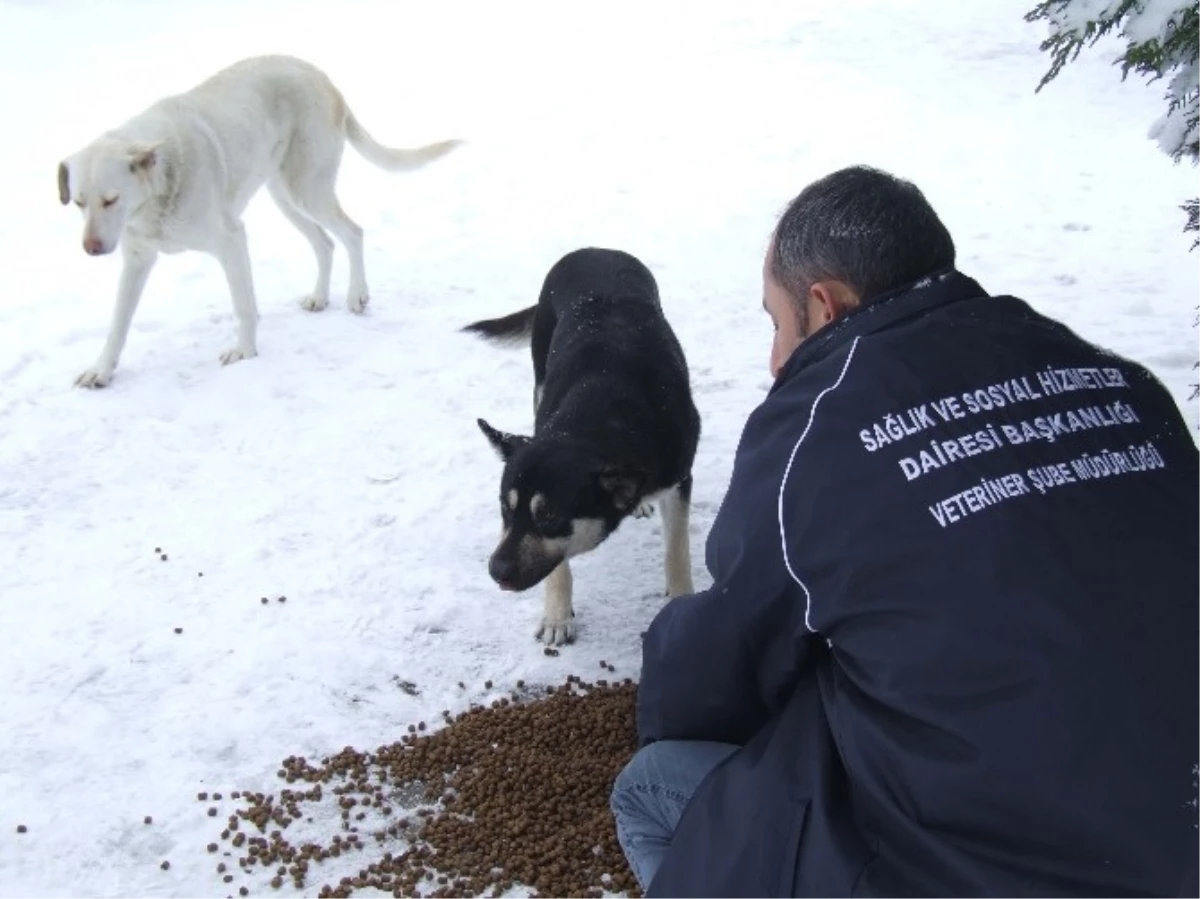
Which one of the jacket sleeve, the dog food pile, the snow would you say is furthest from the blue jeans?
the snow

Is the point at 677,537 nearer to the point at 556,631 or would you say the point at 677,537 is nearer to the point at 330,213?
the point at 556,631

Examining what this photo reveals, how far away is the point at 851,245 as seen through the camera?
2.47 meters

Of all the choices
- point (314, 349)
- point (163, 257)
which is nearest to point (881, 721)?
point (314, 349)

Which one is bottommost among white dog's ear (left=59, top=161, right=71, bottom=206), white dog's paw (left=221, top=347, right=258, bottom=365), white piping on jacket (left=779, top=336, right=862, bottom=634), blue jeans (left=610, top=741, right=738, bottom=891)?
white dog's paw (left=221, top=347, right=258, bottom=365)

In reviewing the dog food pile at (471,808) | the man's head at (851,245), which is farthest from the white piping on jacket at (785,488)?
the dog food pile at (471,808)

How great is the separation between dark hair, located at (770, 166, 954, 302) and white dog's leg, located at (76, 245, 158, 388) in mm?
5564

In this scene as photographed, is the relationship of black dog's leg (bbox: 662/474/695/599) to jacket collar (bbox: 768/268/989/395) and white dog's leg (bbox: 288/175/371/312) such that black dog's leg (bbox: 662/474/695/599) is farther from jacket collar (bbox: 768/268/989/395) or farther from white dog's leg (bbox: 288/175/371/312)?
white dog's leg (bbox: 288/175/371/312)

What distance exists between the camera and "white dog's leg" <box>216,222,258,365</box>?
23.7 feet

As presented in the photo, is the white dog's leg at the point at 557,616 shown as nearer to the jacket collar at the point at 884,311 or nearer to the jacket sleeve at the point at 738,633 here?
the jacket sleeve at the point at 738,633

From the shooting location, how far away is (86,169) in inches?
260

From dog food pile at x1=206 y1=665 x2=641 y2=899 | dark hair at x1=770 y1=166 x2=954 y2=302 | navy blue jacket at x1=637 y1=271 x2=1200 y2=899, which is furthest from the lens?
dog food pile at x1=206 y1=665 x2=641 y2=899

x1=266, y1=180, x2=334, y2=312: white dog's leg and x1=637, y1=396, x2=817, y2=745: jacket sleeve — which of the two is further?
x1=266, y1=180, x2=334, y2=312: white dog's leg

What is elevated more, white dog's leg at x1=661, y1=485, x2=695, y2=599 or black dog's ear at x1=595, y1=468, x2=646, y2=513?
black dog's ear at x1=595, y1=468, x2=646, y2=513

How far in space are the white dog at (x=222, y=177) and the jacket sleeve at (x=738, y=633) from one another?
17.2ft
